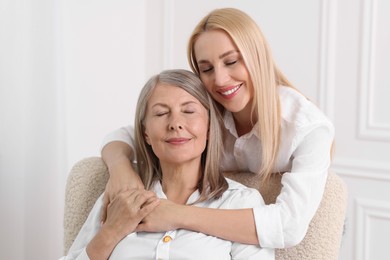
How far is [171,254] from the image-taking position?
51.0 inches

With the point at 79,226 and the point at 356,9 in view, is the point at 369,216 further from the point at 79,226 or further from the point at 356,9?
the point at 79,226

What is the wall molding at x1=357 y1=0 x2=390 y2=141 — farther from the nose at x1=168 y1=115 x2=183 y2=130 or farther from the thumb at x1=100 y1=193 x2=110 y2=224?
the thumb at x1=100 y1=193 x2=110 y2=224

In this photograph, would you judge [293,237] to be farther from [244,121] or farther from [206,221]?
[244,121]

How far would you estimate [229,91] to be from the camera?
1473mm

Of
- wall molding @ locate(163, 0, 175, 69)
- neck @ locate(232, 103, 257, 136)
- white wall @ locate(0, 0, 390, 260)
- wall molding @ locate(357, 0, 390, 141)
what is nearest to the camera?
neck @ locate(232, 103, 257, 136)

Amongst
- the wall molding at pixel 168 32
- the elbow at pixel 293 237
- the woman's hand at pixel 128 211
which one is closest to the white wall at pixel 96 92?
the wall molding at pixel 168 32

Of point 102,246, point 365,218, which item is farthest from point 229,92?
point 365,218

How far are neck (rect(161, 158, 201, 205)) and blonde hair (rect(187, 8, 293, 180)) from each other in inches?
6.8

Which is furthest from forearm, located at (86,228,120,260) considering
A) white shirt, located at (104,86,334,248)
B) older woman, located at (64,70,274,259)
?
white shirt, located at (104,86,334,248)

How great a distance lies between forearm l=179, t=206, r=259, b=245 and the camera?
1295 mm

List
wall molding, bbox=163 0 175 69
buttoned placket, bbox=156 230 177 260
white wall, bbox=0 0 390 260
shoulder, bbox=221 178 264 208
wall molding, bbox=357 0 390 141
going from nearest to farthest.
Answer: buttoned placket, bbox=156 230 177 260 → shoulder, bbox=221 178 264 208 → white wall, bbox=0 0 390 260 → wall molding, bbox=357 0 390 141 → wall molding, bbox=163 0 175 69

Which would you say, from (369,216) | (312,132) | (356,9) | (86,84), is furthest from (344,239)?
(86,84)

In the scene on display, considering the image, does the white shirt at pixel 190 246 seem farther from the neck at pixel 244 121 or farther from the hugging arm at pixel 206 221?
the neck at pixel 244 121

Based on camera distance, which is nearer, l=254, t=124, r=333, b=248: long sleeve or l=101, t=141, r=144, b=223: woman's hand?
l=254, t=124, r=333, b=248: long sleeve
